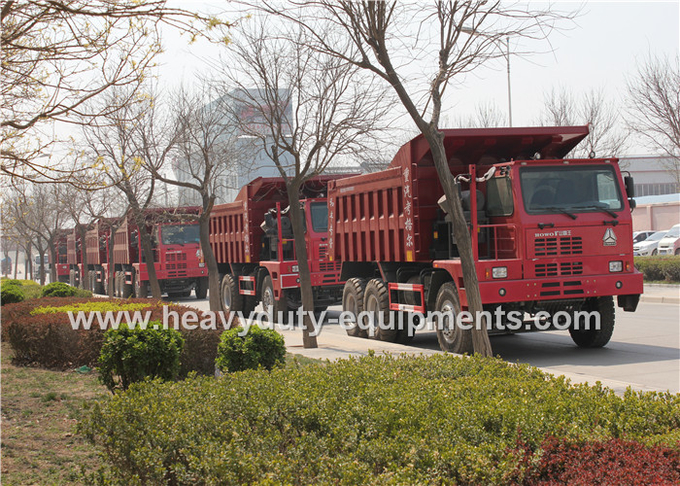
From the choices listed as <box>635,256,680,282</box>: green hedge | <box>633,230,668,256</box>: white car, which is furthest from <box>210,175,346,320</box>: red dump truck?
<box>633,230,668,256</box>: white car

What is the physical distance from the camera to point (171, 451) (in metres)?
4.77

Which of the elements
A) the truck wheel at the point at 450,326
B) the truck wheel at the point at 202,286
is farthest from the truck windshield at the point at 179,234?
the truck wheel at the point at 450,326

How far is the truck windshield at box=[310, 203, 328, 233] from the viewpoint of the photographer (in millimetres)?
18828

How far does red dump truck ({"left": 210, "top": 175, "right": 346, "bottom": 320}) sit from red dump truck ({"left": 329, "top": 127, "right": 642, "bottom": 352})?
16.6ft

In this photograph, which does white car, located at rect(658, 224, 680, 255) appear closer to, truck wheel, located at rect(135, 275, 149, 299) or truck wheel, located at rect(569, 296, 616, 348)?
truck wheel, located at rect(135, 275, 149, 299)

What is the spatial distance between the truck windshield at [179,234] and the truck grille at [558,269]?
784 inches

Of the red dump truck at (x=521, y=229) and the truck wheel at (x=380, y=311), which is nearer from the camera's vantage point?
the red dump truck at (x=521, y=229)

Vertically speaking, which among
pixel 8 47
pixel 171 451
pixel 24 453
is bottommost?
pixel 24 453

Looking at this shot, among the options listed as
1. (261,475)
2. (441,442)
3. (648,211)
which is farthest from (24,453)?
(648,211)

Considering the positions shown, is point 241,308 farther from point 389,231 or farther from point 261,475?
point 261,475

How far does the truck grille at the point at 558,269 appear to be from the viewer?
11461 millimetres

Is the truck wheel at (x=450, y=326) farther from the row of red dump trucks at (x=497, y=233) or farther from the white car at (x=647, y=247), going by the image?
the white car at (x=647, y=247)

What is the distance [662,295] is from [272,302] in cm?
1036

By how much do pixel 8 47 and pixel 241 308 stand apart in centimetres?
1473
